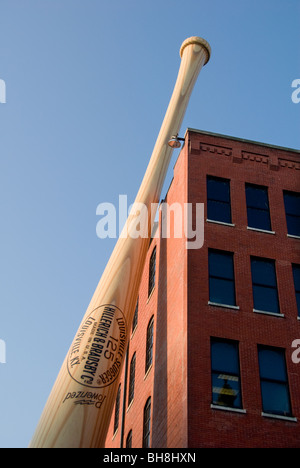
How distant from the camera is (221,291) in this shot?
22.0m

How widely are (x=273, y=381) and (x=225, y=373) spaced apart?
1.57 meters

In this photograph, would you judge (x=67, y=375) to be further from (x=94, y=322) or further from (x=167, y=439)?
(x=167, y=439)

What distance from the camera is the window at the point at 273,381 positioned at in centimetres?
1956

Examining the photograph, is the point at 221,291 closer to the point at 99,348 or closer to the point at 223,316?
the point at 223,316

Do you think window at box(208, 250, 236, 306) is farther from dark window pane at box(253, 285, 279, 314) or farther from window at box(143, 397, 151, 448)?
window at box(143, 397, 151, 448)

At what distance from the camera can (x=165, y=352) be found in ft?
73.9

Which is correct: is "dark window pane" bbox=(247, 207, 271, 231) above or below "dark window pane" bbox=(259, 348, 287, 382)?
above

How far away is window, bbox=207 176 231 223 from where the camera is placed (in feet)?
79.7

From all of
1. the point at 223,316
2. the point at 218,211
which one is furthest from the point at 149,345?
the point at 218,211

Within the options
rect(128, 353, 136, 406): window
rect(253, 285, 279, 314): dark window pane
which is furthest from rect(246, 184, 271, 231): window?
rect(128, 353, 136, 406): window

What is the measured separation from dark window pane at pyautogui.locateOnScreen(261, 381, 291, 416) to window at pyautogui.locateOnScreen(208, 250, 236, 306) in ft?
10.1

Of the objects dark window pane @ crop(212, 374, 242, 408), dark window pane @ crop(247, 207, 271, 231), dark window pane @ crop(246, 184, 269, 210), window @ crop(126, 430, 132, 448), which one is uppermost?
dark window pane @ crop(246, 184, 269, 210)

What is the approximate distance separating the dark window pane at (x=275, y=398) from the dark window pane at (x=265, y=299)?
9.28 feet

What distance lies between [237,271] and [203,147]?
251 inches
